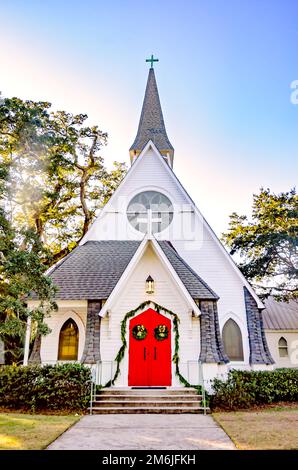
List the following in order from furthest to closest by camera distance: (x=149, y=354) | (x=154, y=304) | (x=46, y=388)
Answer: (x=154, y=304) → (x=149, y=354) → (x=46, y=388)

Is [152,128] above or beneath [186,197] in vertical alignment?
above

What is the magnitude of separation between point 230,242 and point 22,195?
14514mm

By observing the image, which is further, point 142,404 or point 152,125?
point 152,125

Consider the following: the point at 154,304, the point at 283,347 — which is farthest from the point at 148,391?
the point at 283,347

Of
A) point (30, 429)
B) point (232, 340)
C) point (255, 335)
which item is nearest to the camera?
point (30, 429)

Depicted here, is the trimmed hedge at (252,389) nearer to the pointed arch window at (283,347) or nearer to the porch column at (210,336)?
the porch column at (210,336)

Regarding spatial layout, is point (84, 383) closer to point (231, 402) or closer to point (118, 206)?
point (231, 402)

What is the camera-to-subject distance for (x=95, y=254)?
653 inches

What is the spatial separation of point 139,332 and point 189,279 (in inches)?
113

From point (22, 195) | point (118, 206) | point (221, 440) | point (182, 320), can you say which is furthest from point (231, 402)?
point (22, 195)

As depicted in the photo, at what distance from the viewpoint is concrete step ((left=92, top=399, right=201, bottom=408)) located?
10.6m

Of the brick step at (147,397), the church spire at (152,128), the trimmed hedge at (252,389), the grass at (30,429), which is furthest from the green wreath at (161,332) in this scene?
the church spire at (152,128)

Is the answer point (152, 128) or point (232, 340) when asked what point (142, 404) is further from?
point (152, 128)

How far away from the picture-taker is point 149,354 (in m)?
13.0
